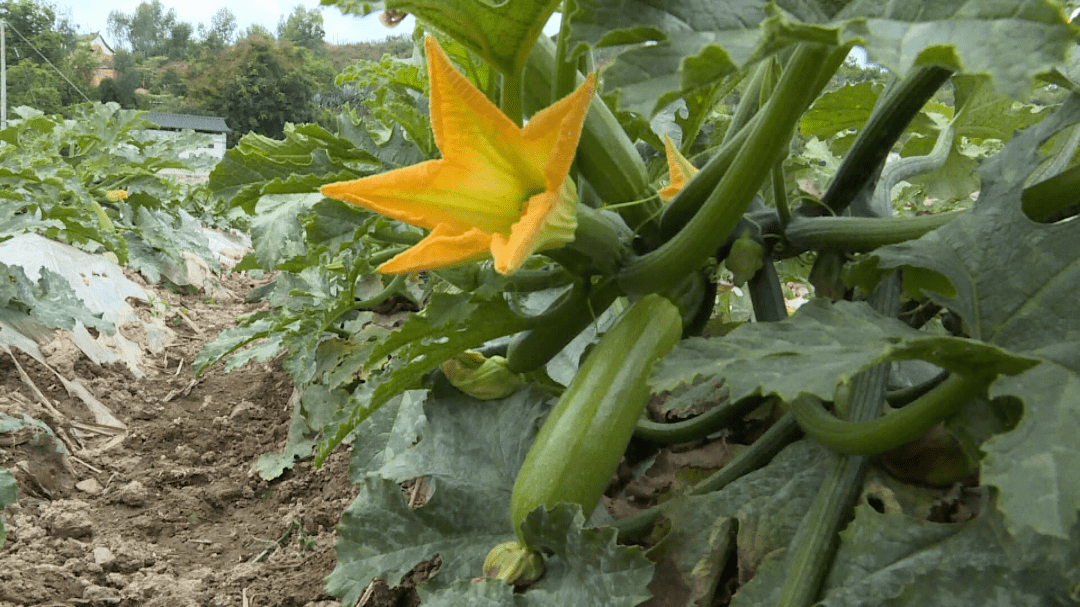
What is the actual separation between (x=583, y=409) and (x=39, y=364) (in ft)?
8.68

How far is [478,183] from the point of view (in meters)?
0.58

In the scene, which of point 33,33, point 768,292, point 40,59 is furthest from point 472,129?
point 33,33

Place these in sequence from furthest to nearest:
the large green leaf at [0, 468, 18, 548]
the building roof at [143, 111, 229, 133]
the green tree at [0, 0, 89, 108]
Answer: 1. the building roof at [143, 111, 229, 133]
2. the green tree at [0, 0, 89, 108]
3. the large green leaf at [0, 468, 18, 548]

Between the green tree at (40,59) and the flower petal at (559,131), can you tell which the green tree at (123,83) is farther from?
the flower petal at (559,131)

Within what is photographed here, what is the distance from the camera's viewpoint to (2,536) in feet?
3.95

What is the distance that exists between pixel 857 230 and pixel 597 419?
292 millimetres

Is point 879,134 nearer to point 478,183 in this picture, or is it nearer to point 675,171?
point 675,171

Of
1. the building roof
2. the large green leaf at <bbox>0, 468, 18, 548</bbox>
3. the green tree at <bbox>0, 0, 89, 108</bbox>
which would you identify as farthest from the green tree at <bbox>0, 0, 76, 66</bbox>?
the large green leaf at <bbox>0, 468, 18, 548</bbox>

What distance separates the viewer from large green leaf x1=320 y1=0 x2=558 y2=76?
570 millimetres

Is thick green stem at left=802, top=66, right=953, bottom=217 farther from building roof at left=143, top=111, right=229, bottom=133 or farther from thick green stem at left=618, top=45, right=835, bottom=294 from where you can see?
building roof at left=143, top=111, right=229, bottom=133

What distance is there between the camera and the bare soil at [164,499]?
1440 millimetres

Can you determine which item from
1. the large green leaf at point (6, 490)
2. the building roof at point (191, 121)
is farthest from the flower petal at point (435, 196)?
the building roof at point (191, 121)

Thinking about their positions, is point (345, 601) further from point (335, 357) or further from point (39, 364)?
point (39, 364)

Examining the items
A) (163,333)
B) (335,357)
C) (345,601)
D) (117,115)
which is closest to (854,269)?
(345,601)
